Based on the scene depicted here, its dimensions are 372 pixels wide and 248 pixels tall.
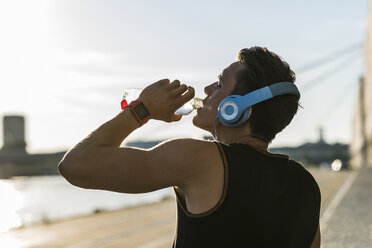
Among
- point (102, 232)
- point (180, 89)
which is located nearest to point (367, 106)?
point (102, 232)

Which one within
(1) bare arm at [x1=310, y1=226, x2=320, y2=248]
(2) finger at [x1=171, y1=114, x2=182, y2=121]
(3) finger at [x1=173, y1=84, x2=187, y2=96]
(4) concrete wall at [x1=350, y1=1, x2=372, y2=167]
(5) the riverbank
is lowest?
(4) concrete wall at [x1=350, y1=1, x2=372, y2=167]

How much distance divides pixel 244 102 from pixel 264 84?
0.34 ft

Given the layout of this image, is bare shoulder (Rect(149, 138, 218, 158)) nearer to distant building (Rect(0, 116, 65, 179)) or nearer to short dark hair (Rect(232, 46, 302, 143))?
short dark hair (Rect(232, 46, 302, 143))

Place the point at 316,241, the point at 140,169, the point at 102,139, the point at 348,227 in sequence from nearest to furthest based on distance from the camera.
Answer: the point at 140,169 → the point at 102,139 → the point at 316,241 → the point at 348,227

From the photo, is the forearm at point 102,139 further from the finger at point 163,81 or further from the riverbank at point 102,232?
the riverbank at point 102,232

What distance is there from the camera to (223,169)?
1933 mm

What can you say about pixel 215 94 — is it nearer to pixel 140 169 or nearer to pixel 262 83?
pixel 262 83

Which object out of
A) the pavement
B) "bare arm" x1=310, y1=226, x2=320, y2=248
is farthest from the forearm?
the pavement

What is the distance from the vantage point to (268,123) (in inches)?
86.7

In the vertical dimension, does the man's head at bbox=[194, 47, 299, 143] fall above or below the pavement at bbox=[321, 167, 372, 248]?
above

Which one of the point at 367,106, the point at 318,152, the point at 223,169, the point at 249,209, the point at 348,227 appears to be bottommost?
the point at 318,152

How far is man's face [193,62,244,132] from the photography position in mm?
2221

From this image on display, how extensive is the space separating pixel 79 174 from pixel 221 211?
476 millimetres

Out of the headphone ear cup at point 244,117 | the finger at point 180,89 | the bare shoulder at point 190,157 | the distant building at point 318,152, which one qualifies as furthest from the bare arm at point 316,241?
the distant building at point 318,152
